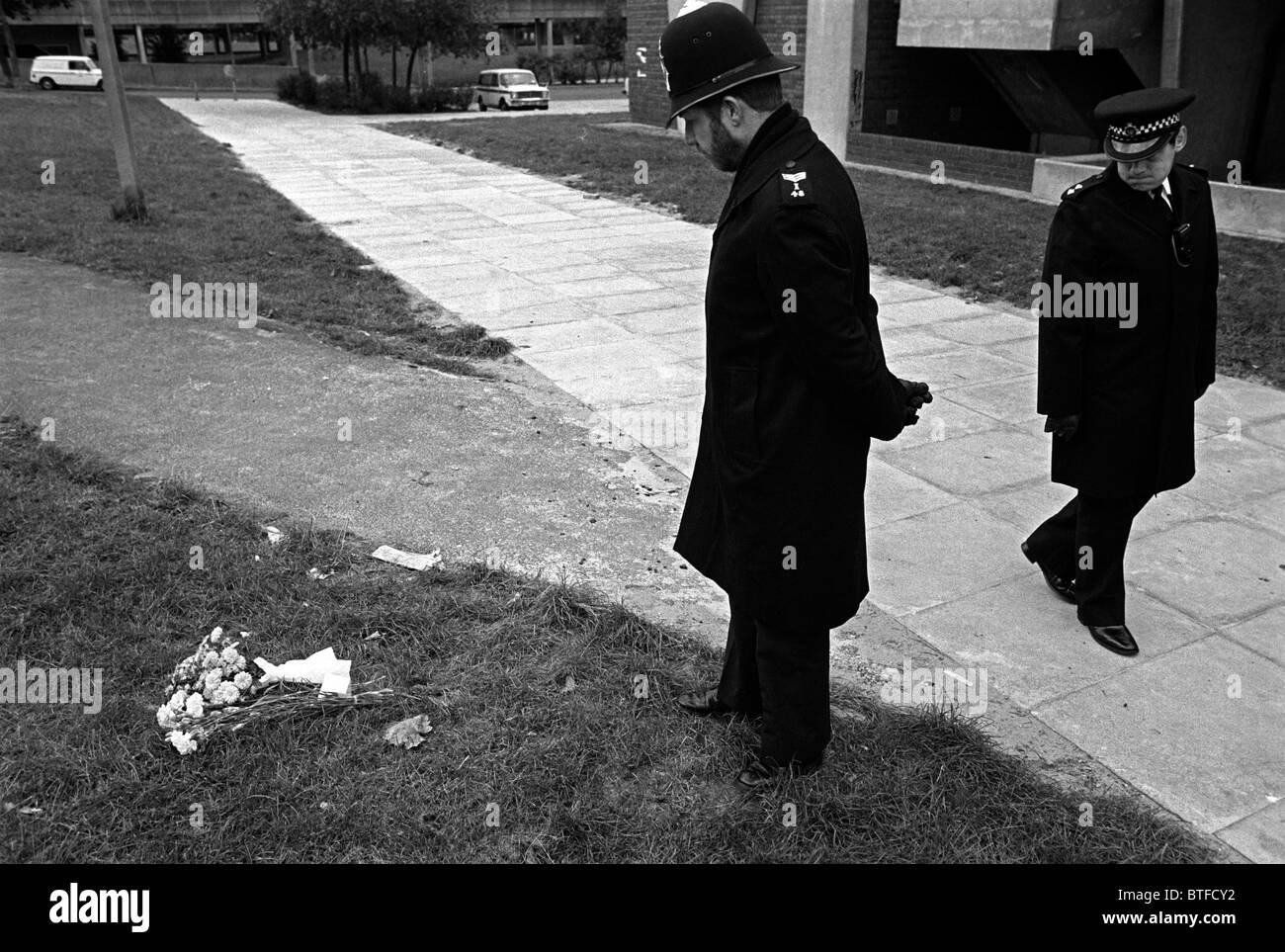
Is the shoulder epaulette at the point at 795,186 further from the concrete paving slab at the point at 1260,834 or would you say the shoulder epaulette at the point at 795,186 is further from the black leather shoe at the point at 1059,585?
the black leather shoe at the point at 1059,585

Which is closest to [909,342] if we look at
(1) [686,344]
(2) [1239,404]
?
(1) [686,344]

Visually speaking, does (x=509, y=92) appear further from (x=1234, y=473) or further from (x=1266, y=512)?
(x=1266, y=512)

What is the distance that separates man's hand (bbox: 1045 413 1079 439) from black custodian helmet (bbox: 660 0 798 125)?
1838 millimetres

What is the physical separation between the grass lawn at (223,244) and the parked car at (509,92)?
20113 mm

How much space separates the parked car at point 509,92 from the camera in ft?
123

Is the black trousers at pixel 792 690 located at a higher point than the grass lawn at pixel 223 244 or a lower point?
lower

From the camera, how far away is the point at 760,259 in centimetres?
260

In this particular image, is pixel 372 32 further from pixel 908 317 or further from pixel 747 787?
pixel 747 787

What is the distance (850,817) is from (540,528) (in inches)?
87.1

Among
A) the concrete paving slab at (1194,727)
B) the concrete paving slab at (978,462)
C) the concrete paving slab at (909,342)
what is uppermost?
the concrete paving slab at (909,342)

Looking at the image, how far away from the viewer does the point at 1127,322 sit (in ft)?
12.2

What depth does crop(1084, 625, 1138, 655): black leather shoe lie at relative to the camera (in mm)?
3932

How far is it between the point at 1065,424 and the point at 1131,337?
1.19 ft

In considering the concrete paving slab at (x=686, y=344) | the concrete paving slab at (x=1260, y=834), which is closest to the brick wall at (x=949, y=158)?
the concrete paving slab at (x=686, y=344)
